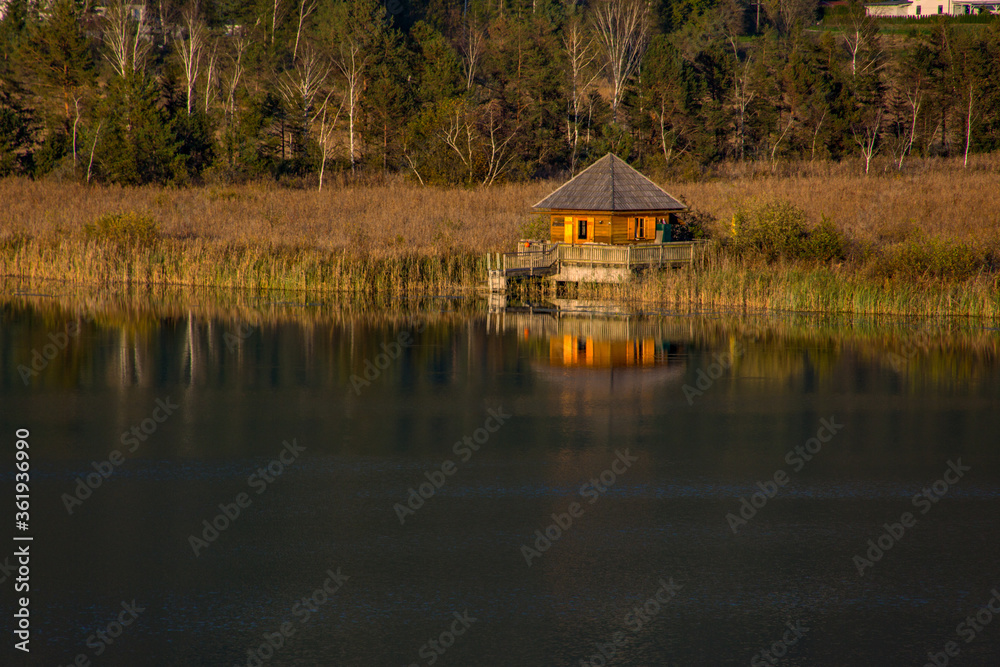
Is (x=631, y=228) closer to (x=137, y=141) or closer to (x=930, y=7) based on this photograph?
(x=137, y=141)

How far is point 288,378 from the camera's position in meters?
22.5

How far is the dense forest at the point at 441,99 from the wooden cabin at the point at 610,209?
22403mm

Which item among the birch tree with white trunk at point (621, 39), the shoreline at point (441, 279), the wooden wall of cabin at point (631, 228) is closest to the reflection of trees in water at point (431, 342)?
the shoreline at point (441, 279)

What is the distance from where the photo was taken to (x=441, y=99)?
70312 millimetres

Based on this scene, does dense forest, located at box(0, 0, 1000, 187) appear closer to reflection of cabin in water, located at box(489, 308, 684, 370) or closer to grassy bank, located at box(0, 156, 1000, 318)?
grassy bank, located at box(0, 156, 1000, 318)

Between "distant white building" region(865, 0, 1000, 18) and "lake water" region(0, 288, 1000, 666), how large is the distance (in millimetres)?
108370

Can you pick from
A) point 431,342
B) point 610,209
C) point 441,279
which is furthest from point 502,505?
point 610,209

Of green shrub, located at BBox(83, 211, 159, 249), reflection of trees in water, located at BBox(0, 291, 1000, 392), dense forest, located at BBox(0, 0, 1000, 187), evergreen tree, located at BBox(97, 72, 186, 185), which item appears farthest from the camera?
dense forest, located at BBox(0, 0, 1000, 187)

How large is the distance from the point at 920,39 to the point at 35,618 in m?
82.1

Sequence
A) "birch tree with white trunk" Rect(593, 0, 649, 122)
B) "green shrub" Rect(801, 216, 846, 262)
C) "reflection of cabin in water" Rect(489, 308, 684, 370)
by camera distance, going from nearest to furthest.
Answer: "reflection of cabin in water" Rect(489, 308, 684, 370) < "green shrub" Rect(801, 216, 846, 262) < "birch tree with white trunk" Rect(593, 0, 649, 122)

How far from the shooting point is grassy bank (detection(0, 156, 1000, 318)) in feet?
118

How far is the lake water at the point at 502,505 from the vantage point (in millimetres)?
10102

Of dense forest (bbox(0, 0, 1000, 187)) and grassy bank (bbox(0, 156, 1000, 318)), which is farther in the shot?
dense forest (bbox(0, 0, 1000, 187))

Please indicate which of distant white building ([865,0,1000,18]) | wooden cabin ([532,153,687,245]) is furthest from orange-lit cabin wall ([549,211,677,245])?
distant white building ([865,0,1000,18])
